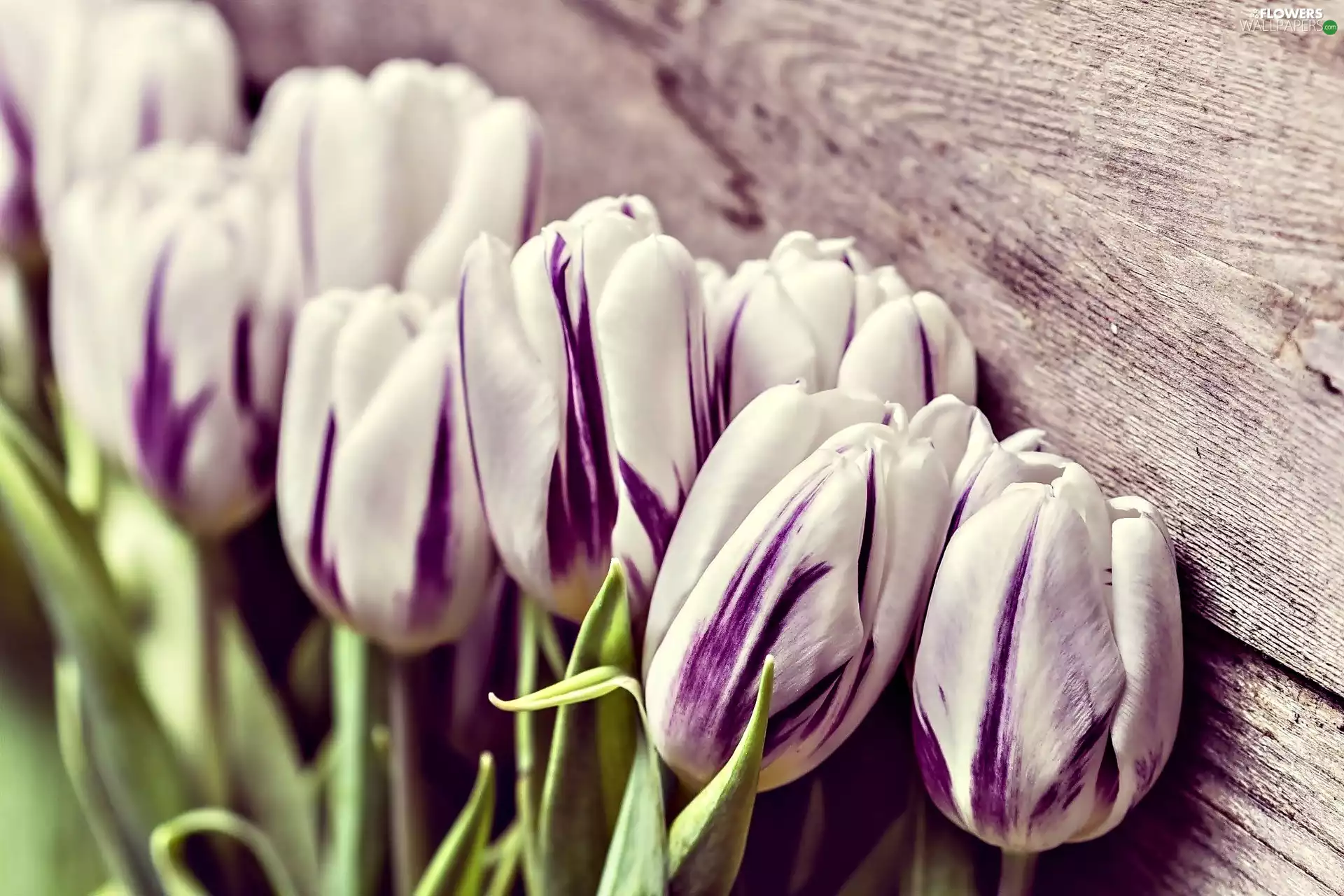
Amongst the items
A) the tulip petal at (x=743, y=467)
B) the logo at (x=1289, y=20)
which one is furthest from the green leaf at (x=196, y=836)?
the logo at (x=1289, y=20)

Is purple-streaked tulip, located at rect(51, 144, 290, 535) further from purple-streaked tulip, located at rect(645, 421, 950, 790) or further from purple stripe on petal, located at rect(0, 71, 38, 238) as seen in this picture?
purple-streaked tulip, located at rect(645, 421, 950, 790)

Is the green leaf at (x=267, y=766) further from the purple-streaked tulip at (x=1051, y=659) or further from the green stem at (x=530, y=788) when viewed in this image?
the purple-streaked tulip at (x=1051, y=659)

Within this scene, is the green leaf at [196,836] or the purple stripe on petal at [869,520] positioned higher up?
the purple stripe on petal at [869,520]

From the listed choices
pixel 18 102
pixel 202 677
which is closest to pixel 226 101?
pixel 18 102

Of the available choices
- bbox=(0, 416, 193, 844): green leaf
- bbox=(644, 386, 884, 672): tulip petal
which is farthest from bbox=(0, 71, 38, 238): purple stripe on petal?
bbox=(644, 386, 884, 672): tulip petal

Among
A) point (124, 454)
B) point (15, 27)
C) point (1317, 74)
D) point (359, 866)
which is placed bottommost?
point (359, 866)

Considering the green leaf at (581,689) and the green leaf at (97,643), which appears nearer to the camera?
the green leaf at (581,689)

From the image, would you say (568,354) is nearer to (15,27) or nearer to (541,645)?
(541,645)
